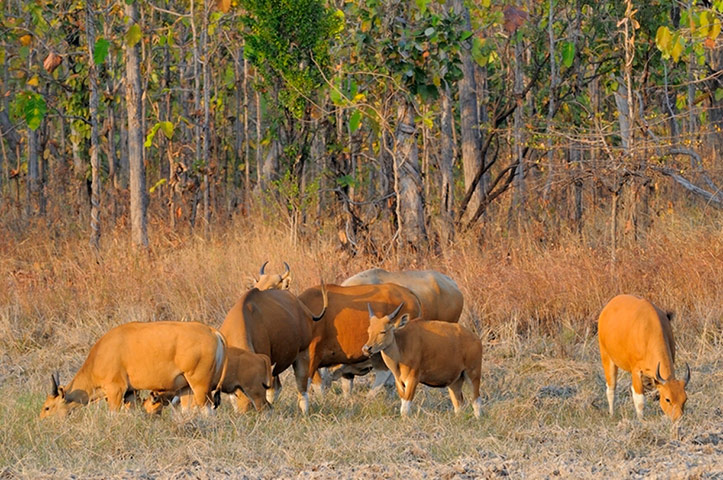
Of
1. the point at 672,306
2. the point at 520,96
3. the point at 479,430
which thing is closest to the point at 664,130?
the point at 520,96

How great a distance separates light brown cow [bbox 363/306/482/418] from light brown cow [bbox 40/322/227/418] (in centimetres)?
125

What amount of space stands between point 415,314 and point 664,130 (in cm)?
1501

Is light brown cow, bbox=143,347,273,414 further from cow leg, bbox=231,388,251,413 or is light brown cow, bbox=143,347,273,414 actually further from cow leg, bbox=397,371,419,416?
cow leg, bbox=397,371,419,416

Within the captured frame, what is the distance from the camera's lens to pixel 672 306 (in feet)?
39.5

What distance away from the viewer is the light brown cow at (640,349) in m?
8.14

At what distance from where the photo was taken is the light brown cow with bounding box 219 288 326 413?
28.7 feet

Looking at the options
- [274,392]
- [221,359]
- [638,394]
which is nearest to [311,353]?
[274,392]

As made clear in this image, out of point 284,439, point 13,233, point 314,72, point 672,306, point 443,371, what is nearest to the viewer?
point 284,439

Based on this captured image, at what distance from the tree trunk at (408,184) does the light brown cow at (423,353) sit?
564 cm

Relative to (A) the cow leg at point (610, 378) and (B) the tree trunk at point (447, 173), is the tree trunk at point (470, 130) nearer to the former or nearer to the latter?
(B) the tree trunk at point (447, 173)

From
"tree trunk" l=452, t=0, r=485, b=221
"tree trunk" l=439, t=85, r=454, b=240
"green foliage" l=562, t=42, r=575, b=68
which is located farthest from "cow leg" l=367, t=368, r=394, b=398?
"tree trunk" l=452, t=0, r=485, b=221

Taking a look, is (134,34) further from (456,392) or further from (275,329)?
(456,392)

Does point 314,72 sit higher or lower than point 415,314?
higher

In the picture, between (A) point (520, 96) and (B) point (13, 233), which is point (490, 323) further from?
(B) point (13, 233)
